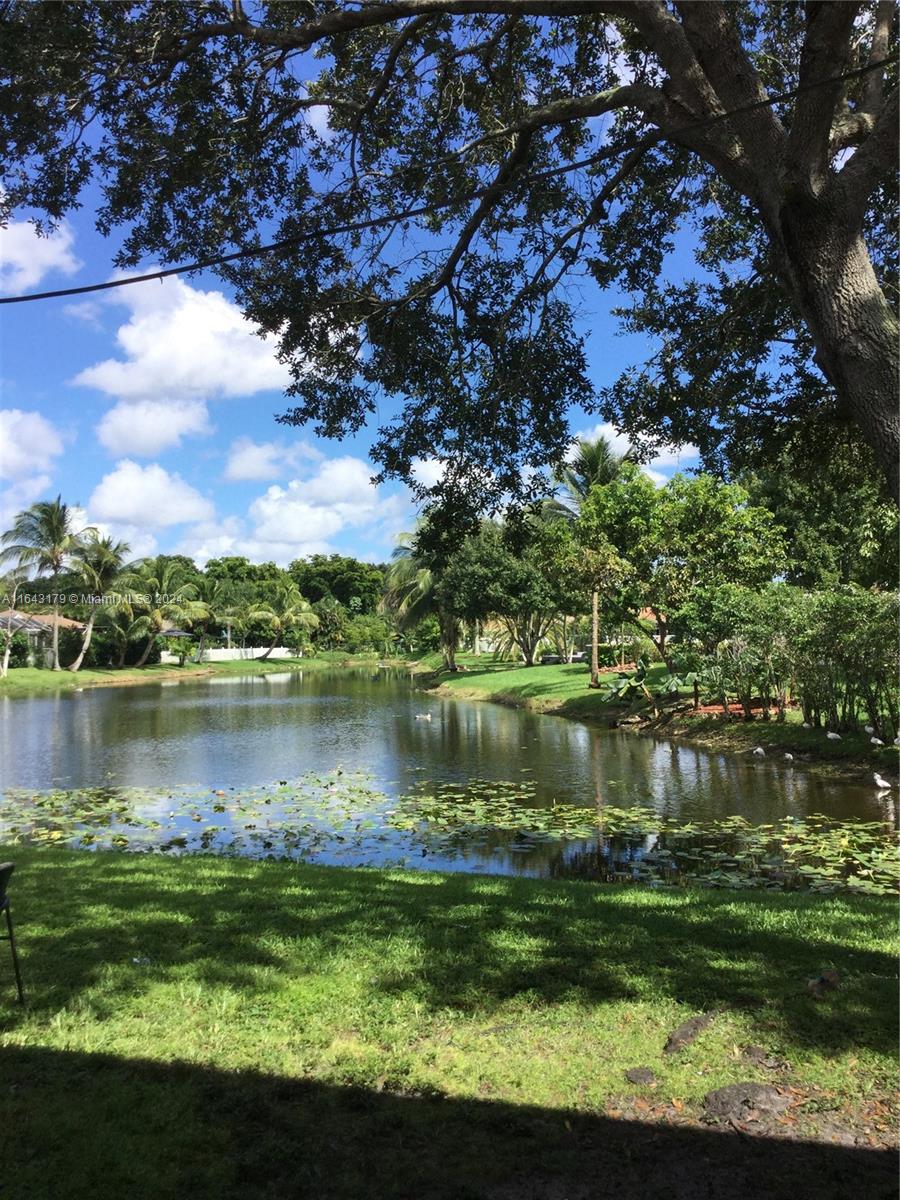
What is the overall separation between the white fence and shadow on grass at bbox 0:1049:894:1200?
6234 centimetres

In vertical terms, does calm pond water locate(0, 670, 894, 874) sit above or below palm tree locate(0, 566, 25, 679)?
below

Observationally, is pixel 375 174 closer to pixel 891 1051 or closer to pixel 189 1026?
pixel 189 1026

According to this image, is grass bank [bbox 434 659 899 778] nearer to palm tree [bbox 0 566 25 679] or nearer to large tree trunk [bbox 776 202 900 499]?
large tree trunk [bbox 776 202 900 499]

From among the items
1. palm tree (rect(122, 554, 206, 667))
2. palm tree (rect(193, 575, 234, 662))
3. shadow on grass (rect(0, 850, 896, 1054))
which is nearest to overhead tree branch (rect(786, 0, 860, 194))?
shadow on grass (rect(0, 850, 896, 1054))

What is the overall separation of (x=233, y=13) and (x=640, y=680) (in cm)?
2147

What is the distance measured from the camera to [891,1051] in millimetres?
3539

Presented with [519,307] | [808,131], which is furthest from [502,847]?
[808,131]

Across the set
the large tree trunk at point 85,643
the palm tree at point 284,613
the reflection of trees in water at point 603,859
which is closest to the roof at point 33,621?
the large tree trunk at point 85,643

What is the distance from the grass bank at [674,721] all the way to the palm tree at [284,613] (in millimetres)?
34607

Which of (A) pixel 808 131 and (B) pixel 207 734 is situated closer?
(A) pixel 808 131

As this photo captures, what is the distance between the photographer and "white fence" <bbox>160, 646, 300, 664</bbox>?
207ft

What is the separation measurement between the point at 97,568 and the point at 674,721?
132 ft

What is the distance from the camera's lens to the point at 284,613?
242 ft

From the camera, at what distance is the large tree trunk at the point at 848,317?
151 inches
